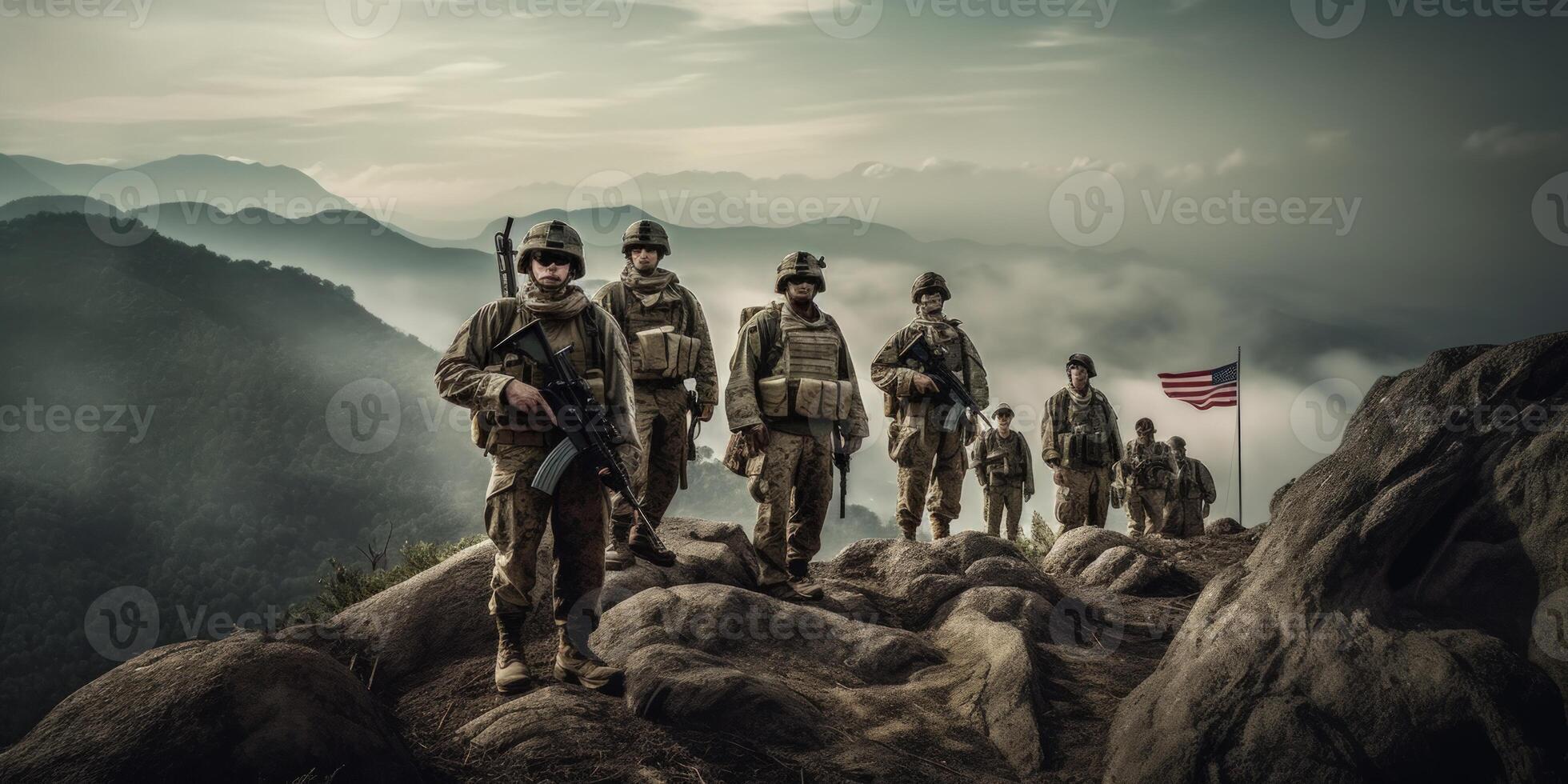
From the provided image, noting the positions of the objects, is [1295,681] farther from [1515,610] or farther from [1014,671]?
[1014,671]

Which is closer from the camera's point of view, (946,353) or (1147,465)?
(946,353)

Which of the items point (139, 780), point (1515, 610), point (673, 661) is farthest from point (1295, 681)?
point (139, 780)

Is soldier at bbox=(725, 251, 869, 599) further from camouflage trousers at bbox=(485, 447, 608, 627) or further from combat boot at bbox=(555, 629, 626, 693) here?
combat boot at bbox=(555, 629, 626, 693)

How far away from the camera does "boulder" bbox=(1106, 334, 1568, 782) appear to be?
17.8 ft

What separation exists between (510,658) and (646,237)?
4.04 meters

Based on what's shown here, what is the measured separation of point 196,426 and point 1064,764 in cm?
8464

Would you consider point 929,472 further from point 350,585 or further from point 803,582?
point 350,585

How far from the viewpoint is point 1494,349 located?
660cm

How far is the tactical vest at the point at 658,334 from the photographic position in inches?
356

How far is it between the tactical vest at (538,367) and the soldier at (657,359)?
2.06 metres

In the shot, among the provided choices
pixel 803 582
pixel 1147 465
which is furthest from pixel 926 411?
pixel 1147 465

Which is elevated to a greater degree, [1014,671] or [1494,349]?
[1494,349]

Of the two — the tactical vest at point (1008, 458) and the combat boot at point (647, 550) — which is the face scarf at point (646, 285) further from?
the tactical vest at point (1008, 458)

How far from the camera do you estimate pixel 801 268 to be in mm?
9000
